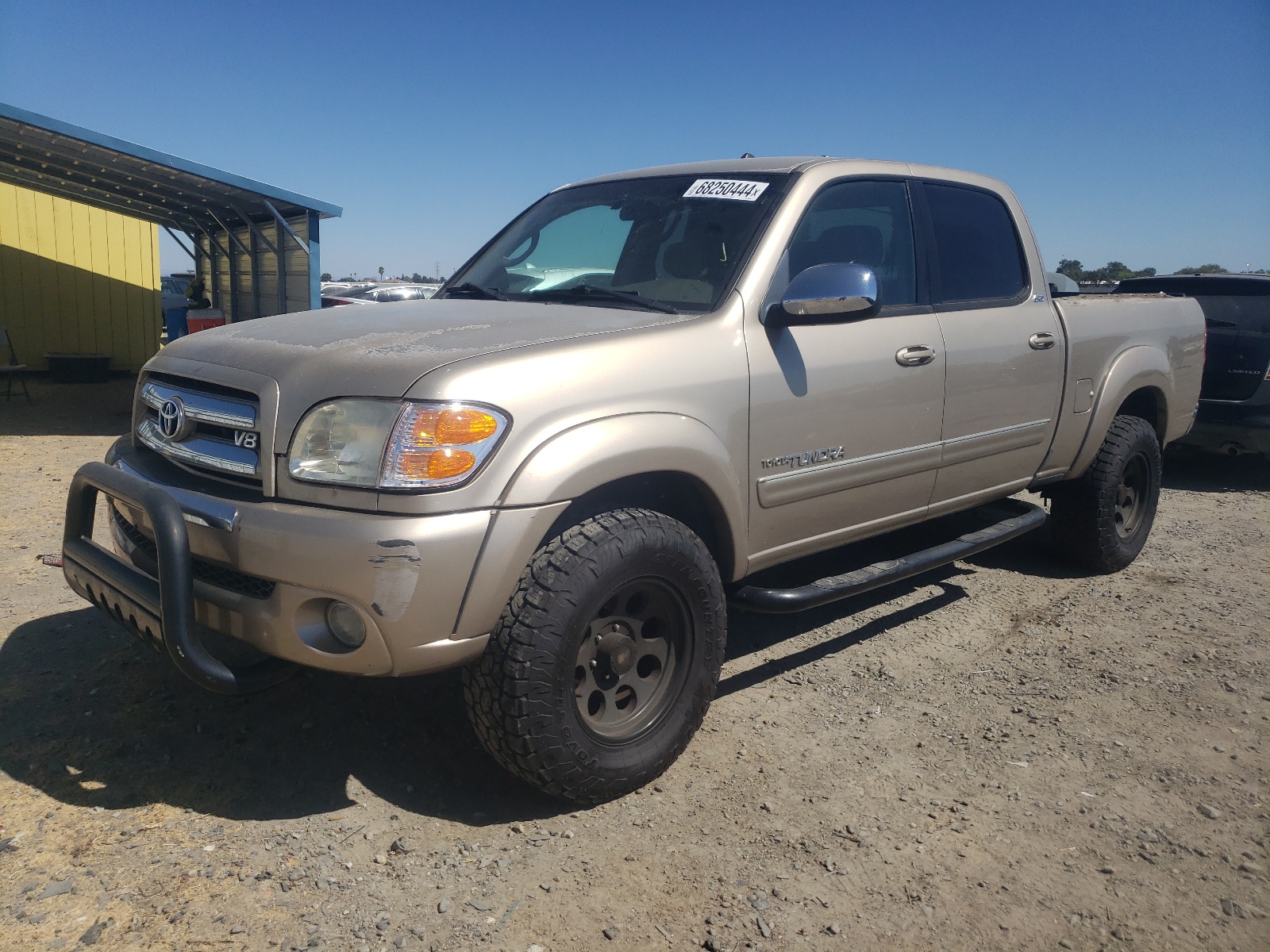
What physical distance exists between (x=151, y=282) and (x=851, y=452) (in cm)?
1507

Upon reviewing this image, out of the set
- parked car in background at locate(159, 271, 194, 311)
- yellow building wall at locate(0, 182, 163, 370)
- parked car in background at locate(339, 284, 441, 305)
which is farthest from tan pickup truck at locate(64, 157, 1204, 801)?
parked car in background at locate(159, 271, 194, 311)

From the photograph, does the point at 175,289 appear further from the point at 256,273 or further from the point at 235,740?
the point at 235,740

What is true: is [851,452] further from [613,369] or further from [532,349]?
[532,349]

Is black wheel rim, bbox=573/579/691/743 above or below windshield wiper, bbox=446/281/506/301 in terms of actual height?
below

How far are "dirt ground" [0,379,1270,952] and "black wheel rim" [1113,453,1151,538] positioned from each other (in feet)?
3.46

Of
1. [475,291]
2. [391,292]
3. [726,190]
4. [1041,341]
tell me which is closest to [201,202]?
[391,292]

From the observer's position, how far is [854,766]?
313 centimetres

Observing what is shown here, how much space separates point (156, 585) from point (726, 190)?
234 centimetres

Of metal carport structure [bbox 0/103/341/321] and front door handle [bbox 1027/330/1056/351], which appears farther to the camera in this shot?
metal carport structure [bbox 0/103/341/321]

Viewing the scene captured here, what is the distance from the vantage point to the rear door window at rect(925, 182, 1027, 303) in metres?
4.03

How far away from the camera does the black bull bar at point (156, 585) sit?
2.42 m

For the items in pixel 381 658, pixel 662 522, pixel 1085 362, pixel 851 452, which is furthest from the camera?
pixel 1085 362

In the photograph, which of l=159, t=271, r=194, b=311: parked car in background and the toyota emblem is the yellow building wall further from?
the toyota emblem

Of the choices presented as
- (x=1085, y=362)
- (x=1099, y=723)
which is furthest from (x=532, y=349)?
(x=1085, y=362)
